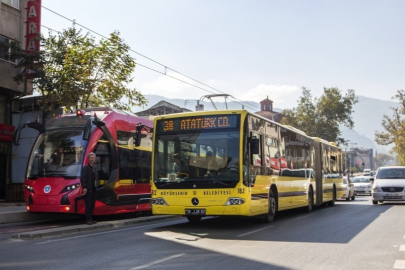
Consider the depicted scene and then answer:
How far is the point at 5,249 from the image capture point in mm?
9344

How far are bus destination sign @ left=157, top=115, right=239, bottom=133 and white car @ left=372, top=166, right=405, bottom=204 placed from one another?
13.2 m

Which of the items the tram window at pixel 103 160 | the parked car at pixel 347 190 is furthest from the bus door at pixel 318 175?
the tram window at pixel 103 160

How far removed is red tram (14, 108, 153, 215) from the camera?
14.3m

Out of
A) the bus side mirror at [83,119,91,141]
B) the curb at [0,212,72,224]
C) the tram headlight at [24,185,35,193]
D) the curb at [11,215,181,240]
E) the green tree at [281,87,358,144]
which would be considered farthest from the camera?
the green tree at [281,87,358,144]

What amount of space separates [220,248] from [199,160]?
3624mm

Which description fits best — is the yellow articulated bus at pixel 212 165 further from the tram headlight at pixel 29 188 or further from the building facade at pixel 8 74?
the building facade at pixel 8 74

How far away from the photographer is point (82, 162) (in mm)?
14359

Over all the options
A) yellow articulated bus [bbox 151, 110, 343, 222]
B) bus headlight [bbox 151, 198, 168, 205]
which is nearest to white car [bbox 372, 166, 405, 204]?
yellow articulated bus [bbox 151, 110, 343, 222]

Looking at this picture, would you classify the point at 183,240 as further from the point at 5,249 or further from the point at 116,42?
the point at 116,42

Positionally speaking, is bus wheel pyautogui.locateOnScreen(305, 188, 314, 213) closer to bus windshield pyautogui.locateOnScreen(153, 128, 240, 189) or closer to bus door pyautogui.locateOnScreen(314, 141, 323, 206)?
bus door pyautogui.locateOnScreen(314, 141, 323, 206)

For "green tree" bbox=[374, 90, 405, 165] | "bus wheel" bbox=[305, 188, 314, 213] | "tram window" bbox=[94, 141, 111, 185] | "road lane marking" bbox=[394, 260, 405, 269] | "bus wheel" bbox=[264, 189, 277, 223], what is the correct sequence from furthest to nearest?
"green tree" bbox=[374, 90, 405, 165] → "bus wheel" bbox=[305, 188, 314, 213] → "tram window" bbox=[94, 141, 111, 185] → "bus wheel" bbox=[264, 189, 277, 223] → "road lane marking" bbox=[394, 260, 405, 269]

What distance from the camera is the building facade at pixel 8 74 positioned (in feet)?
84.9

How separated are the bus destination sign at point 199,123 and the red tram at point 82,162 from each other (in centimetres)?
219

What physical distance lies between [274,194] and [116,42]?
11.6 meters
